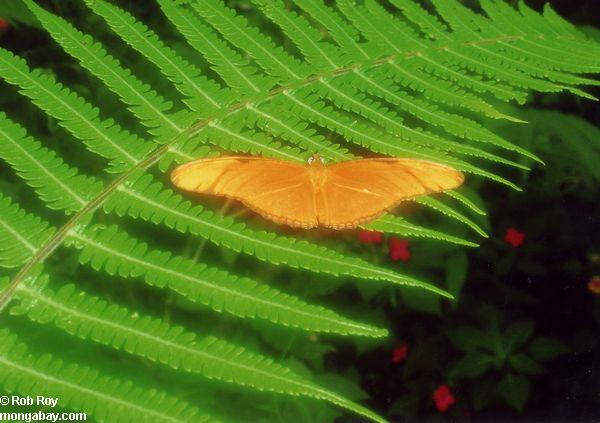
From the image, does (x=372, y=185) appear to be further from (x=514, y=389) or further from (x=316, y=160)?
(x=514, y=389)

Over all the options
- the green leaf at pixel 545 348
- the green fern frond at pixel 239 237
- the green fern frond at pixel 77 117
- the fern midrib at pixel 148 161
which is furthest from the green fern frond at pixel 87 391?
the green leaf at pixel 545 348

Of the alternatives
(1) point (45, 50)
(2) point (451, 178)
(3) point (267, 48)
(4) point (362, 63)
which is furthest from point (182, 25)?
(1) point (45, 50)

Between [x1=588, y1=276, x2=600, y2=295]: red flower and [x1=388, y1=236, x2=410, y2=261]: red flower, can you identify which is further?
[x1=588, y1=276, x2=600, y2=295]: red flower

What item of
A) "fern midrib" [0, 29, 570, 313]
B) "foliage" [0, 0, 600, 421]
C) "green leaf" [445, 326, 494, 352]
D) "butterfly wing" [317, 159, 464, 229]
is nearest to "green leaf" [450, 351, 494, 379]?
"green leaf" [445, 326, 494, 352]

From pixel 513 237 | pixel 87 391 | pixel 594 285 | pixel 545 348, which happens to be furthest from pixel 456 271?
pixel 87 391

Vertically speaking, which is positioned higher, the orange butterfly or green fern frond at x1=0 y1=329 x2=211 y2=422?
the orange butterfly

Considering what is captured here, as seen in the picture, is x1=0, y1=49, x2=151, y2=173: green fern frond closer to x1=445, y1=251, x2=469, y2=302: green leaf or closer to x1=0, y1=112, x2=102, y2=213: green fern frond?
x1=0, y1=112, x2=102, y2=213: green fern frond

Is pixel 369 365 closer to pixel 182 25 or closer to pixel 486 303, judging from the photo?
pixel 486 303
